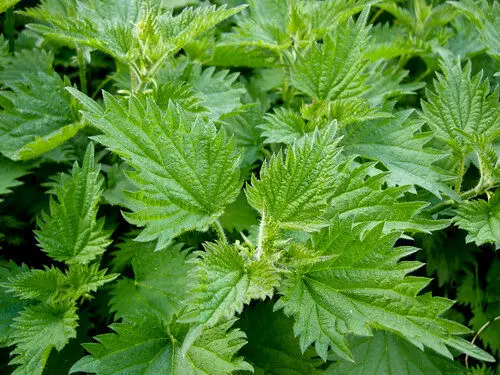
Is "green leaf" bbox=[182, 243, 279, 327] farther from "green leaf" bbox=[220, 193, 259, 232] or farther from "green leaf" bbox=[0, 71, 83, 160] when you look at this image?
"green leaf" bbox=[0, 71, 83, 160]

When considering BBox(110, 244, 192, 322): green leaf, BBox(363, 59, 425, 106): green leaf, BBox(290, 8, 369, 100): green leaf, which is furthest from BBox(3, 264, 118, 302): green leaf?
BBox(363, 59, 425, 106): green leaf

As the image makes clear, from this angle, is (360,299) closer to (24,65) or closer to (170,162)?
(170,162)

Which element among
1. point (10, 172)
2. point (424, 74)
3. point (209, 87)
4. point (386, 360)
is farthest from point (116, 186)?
point (424, 74)

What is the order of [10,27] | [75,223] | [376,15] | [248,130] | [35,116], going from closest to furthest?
[75,223] → [35,116] → [248,130] → [10,27] → [376,15]

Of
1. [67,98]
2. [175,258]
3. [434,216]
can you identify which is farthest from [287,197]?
[67,98]

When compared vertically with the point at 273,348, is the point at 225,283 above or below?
above

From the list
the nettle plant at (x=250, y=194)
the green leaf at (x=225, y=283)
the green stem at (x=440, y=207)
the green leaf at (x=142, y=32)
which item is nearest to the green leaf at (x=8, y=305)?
the nettle plant at (x=250, y=194)
